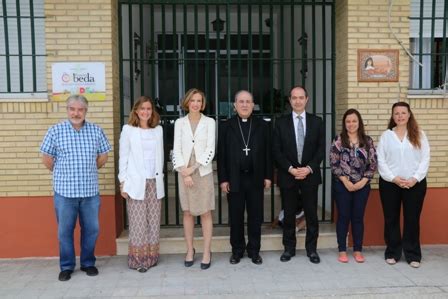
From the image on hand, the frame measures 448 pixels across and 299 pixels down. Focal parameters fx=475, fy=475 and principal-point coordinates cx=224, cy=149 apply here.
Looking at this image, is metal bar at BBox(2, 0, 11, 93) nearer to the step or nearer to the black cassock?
the step

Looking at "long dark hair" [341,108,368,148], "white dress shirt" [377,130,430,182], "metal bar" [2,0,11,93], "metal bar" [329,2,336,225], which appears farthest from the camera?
"metal bar" [329,2,336,225]

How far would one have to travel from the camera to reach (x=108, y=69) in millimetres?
5480

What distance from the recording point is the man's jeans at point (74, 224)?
477cm

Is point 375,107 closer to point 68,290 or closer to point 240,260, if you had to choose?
point 240,260

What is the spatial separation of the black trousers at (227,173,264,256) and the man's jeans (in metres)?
1.46

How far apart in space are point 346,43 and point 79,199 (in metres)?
3.53

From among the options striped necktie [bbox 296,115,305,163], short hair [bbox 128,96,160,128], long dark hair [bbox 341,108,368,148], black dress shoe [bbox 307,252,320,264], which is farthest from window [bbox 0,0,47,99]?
black dress shoe [bbox 307,252,320,264]

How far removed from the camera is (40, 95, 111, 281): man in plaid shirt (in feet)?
15.4

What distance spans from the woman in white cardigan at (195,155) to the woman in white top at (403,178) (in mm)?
1863

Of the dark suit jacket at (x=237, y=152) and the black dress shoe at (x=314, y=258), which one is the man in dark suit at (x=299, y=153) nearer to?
the black dress shoe at (x=314, y=258)

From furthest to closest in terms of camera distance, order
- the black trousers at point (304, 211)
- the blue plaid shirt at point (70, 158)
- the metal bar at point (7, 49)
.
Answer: the metal bar at point (7, 49), the black trousers at point (304, 211), the blue plaid shirt at point (70, 158)

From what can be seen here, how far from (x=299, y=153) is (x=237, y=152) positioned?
69 cm

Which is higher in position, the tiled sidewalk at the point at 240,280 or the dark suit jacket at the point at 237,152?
the dark suit jacket at the point at 237,152

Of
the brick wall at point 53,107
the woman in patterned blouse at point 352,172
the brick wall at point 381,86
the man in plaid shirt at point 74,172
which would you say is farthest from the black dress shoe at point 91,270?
the brick wall at point 381,86
